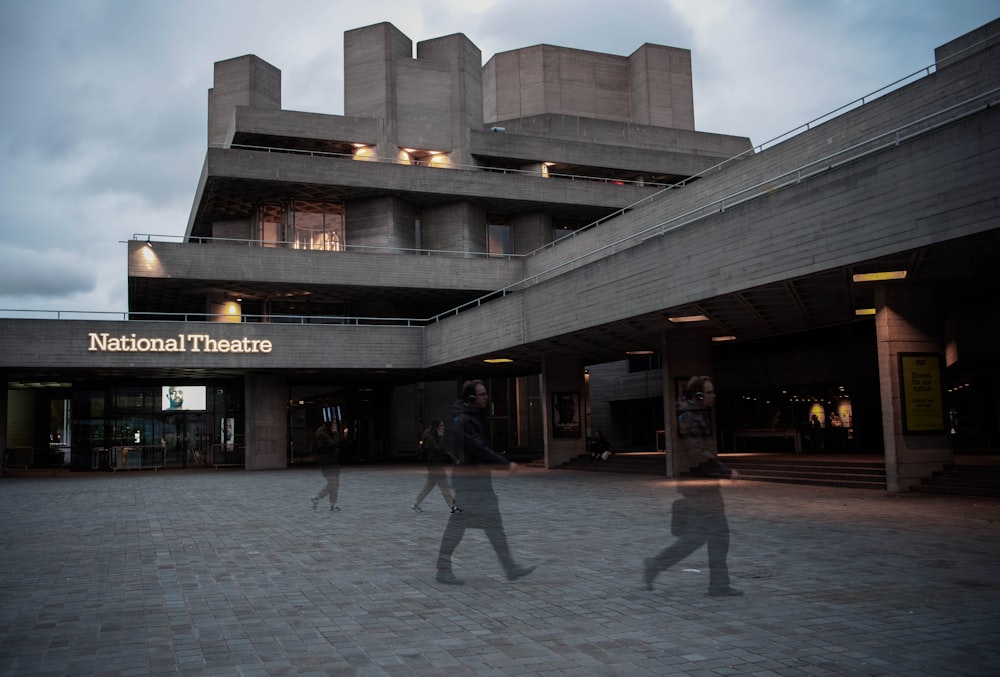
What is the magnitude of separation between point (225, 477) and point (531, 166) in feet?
80.1

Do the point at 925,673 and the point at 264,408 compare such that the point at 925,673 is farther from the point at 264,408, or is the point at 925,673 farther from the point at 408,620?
the point at 264,408

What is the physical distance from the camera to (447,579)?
797cm

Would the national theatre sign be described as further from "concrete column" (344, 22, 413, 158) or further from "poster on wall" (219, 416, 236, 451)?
"concrete column" (344, 22, 413, 158)

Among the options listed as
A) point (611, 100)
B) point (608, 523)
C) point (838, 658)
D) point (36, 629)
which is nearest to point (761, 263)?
point (608, 523)

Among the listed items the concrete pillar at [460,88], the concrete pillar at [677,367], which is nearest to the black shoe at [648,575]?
the concrete pillar at [677,367]

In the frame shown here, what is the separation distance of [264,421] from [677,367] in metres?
20.0

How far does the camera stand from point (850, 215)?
1493cm

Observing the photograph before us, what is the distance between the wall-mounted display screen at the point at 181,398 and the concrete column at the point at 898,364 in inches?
1264

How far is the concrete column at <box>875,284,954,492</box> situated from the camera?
53.0 ft

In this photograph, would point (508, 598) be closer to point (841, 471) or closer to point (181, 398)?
point (841, 471)

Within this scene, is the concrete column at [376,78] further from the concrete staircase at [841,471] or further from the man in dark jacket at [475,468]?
the man in dark jacket at [475,468]

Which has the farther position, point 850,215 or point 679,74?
point 679,74

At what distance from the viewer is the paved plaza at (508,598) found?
5289mm

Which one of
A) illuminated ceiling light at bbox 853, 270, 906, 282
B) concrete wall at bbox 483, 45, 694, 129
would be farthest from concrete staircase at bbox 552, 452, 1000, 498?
concrete wall at bbox 483, 45, 694, 129
